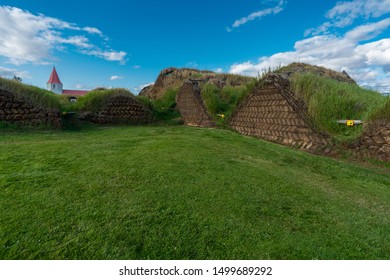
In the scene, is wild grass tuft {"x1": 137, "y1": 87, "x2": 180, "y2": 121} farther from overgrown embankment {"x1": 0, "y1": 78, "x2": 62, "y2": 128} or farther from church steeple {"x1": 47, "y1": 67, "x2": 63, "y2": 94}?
church steeple {"x1": 47, "y1": 67, "x2": 63, "y2": 94}

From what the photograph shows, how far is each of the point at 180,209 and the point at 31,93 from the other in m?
10.4

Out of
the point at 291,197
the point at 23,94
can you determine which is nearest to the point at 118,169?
the point at 291,197

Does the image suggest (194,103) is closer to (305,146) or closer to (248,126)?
(248,126)

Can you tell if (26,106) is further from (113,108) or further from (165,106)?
(165,106)

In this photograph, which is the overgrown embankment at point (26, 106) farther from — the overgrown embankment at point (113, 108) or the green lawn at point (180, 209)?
the green lawn at point (180, 209)

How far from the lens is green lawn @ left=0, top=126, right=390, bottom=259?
199 cm

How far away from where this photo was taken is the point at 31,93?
985 centimetres

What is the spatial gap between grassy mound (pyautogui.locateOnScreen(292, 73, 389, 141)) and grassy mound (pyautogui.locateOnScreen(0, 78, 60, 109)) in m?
10.7

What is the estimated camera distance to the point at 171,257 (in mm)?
1899

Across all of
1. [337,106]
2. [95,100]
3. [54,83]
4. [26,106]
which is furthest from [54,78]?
[337,106]

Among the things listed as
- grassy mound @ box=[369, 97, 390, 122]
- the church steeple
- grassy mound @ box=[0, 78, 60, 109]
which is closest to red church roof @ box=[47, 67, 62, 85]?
the church steeple

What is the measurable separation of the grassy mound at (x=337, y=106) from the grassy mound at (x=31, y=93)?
10.7 metres

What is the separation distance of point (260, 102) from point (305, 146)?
10.5ft

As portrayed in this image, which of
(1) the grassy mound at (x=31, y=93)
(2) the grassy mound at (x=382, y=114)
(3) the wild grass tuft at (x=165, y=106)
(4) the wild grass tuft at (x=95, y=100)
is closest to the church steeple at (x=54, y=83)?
(3) the wild grass tuft at (x=165, y=106)
